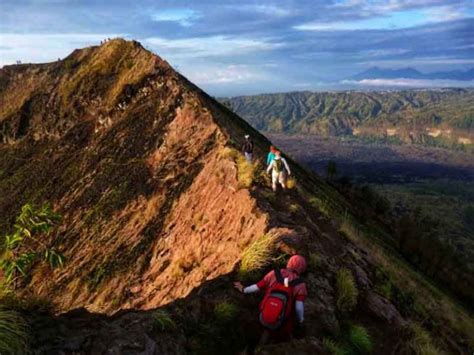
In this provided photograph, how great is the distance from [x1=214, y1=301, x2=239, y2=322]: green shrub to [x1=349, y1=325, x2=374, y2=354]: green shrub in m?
2.92

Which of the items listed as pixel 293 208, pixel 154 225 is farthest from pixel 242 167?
pixel 154 225

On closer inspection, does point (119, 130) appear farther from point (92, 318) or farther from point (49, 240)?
point (92, 318)

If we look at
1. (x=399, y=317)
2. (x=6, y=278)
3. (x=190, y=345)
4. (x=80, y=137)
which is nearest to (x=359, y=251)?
(x=399, y=317)

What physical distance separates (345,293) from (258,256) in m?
2.63

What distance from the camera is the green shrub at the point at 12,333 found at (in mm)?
6691

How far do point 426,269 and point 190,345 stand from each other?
41486mm

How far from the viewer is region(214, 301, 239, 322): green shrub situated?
9.73 meters

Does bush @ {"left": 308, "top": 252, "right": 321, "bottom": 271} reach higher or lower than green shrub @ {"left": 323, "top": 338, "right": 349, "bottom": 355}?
higher

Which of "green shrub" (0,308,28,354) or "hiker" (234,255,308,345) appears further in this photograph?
"hiker" (234,255,308,345)

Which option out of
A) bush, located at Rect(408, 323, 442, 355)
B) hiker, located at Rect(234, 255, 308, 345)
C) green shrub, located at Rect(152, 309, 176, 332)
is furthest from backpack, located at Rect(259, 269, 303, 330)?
bush, located at Rect(408, 323, 442, 355)

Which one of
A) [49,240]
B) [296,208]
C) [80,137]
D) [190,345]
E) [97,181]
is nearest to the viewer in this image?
[190,345]

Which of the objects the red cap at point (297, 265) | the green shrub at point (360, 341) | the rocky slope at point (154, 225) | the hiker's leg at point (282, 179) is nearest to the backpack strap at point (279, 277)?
the red cap at point (297, 265)

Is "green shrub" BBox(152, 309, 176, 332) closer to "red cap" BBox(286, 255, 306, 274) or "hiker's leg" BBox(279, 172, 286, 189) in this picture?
"red cap" BBox(286, 255, 306, 274)

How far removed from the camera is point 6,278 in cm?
806
